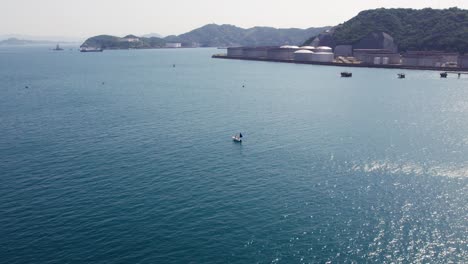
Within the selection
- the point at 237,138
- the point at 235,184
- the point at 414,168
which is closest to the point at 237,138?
the point at 237,138

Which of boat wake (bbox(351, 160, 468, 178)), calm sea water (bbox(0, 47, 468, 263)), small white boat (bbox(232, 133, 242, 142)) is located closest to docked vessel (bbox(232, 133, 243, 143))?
small white boat (bbox(232, 133, 242, 142))

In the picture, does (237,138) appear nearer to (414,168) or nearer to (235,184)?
(235,184)

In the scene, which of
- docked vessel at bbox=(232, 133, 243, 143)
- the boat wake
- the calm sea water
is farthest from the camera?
docked vessel at bbox=(232, 133, 243, 143)

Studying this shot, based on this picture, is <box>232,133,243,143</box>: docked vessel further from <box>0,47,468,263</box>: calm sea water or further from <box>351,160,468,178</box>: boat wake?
<box>351,160,468,178</box>: boat wake

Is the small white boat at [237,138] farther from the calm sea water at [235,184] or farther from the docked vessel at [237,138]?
the calm sea water at [235,184]

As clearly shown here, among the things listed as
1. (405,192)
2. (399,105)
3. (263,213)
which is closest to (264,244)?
(263,213)

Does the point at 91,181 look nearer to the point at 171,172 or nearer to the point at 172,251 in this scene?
the point at 171,172

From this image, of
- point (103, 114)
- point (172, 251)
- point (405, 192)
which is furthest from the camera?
point (103, 114)

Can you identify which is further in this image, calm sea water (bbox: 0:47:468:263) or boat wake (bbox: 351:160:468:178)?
boat wake (bbox: 351:160:468:178)
